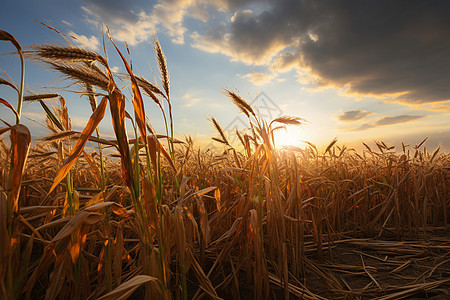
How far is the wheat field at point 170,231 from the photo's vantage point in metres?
0.95

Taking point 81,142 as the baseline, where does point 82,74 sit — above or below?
above

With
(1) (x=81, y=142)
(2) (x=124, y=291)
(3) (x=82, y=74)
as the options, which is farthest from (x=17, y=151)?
(2) (x=124, y=291)

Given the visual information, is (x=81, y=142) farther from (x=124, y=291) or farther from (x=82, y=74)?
(x=124, y=291)

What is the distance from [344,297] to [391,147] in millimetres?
3574

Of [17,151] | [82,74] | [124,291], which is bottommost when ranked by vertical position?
[124,291]

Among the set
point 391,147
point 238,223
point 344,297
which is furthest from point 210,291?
point 391,147

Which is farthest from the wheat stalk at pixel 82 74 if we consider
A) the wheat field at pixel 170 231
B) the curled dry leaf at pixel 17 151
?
the curled dry leaf at pixel 17 151

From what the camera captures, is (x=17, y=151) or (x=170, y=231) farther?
(x=170, y=231)

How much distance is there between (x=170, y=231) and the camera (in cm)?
125

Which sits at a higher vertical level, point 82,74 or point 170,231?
point 82,74

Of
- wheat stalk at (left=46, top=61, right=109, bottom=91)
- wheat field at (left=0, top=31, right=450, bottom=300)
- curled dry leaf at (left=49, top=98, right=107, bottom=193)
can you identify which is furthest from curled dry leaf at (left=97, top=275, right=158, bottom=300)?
wheat stalk at (left=46, top=61, right=109, bottom=91)

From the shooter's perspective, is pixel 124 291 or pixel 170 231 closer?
pixel 124 291

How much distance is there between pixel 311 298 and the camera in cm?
139

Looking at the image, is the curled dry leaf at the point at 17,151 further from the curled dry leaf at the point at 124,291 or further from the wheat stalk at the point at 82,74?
the curled dry leaf at the point at 124,291
